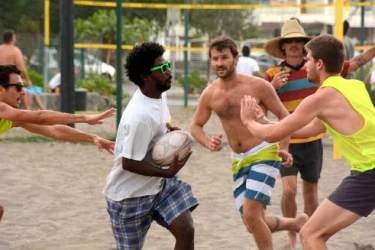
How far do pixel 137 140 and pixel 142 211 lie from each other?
0.46 meters

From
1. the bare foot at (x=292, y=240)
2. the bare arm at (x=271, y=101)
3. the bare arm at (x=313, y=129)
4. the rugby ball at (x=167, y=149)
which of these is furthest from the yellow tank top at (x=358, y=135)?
the bare foot at (x=292, y=240)

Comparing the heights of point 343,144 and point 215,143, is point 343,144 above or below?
above

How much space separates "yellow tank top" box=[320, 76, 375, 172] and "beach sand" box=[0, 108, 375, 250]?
8.02 feet

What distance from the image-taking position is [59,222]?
9.45 m

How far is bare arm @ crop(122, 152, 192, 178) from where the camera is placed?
5949 millimetres

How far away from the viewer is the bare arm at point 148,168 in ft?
19.5

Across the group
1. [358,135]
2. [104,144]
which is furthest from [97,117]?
[358,135]

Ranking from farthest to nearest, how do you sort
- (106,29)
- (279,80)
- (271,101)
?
(106,29)
(279,80)
(271,101)

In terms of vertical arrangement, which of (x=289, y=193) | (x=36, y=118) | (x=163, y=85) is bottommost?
(x=289, y=193)

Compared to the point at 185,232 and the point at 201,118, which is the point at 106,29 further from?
the point at 185,232

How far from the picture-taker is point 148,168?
5.96 metres

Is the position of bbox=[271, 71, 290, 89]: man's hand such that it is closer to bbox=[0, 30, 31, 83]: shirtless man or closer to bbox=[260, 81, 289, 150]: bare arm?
bbox=[260, 81, 289, 150]: bare arm

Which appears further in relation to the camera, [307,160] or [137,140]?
[307,160]

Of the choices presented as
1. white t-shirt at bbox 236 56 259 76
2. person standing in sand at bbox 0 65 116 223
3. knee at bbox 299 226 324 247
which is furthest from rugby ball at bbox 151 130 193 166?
white t-shirt at bbox 236 56 259 76
